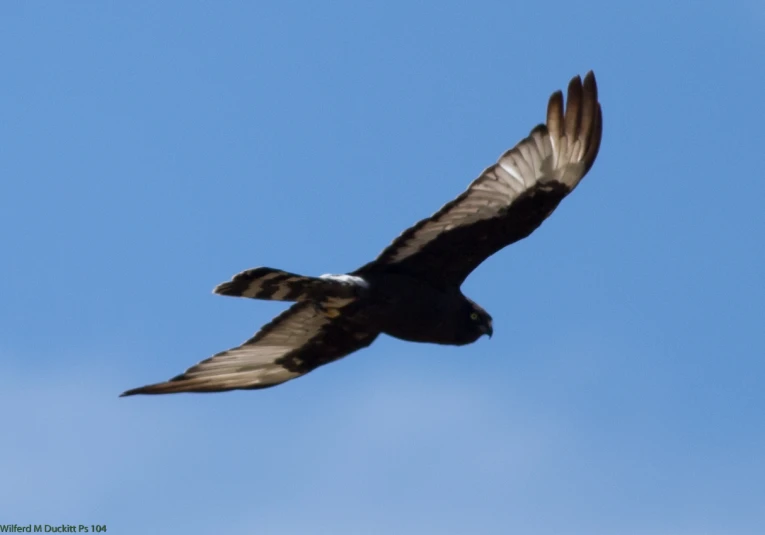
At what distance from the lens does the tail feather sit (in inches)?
506

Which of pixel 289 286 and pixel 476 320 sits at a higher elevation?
pixel 289 286

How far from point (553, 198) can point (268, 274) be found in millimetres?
2794

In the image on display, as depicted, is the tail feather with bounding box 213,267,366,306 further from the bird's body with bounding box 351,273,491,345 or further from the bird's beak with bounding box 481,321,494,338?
the bird's beak with bounding box 481,321,494,338

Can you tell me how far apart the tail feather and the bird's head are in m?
Result: 1.02

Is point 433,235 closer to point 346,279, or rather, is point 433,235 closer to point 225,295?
point 346,279

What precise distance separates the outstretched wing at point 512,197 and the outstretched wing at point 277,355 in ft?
3.73

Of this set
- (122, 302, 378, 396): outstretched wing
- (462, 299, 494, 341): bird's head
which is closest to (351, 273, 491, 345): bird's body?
(462, 299, 494, 341): bird's head

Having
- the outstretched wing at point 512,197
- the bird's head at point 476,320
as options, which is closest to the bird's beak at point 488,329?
the bird's head at point 476,320

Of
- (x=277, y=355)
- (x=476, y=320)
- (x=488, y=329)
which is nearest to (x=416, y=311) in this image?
(x=476, y=320)

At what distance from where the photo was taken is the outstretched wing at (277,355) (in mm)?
14797

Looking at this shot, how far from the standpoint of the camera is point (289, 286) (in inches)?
520

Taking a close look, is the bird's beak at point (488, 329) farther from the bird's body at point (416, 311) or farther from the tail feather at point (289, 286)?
the tail feather at point (289, 286)

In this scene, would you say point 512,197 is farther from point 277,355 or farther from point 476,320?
point 277,355

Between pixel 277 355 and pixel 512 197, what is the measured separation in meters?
3.16
